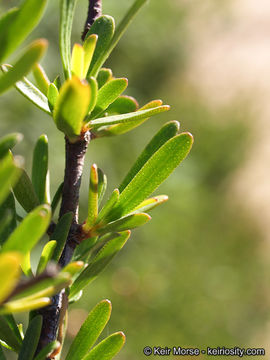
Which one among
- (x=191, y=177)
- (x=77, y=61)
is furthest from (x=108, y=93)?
(x=191, y=177)

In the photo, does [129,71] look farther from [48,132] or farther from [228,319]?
[228,319]

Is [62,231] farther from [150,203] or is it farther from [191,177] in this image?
[191,177]

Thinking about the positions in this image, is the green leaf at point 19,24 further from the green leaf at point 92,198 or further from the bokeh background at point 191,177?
the bokeh background at point 191,177

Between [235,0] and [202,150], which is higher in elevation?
[235,0]

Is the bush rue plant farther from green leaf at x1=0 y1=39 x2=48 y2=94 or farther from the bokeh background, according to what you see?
the bokeh background

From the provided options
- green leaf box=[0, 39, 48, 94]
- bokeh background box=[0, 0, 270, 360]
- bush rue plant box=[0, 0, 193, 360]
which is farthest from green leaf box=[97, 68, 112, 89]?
bokeh background box=[0, 0, 270, 360]

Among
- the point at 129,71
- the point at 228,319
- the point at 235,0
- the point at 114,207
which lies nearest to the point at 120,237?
the point at 114,207
